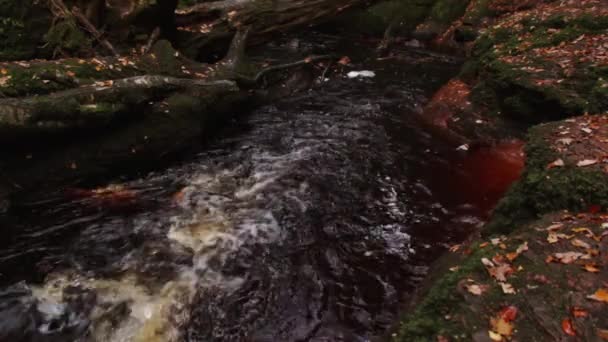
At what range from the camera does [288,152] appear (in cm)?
794

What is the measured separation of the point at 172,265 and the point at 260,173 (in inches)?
99.8

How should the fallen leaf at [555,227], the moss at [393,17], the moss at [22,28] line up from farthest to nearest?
the moss at [393,17]
the moss at [22,28]
the fallen leaf at [555,227]

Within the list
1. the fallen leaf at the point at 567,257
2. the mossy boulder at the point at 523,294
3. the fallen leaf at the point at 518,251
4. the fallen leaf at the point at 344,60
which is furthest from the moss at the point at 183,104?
the fallen leaf at the point at 344,60

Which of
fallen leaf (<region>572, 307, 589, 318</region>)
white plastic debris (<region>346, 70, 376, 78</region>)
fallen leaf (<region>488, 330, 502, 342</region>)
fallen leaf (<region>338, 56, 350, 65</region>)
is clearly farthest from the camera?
fallen leaf (<region>338, 56, 350, 65</region>)

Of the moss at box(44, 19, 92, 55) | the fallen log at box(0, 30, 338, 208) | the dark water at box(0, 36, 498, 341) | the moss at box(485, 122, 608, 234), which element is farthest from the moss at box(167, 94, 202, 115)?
the moss at box(485, 122, 608, 234)

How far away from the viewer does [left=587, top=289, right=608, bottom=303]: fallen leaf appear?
2.67 metres

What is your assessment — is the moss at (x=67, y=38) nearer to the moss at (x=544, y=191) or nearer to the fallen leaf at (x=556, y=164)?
the moss at (x=544, y=191)

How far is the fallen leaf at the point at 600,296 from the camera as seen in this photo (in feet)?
8.77

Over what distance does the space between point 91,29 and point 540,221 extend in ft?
27.1

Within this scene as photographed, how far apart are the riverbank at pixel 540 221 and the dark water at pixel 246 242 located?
1103 mm

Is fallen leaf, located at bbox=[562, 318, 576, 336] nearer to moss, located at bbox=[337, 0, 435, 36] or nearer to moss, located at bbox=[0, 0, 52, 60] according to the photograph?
moss, located at bbox=[0, 0, 52, 60]

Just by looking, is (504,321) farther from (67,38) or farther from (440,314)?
(67,38)

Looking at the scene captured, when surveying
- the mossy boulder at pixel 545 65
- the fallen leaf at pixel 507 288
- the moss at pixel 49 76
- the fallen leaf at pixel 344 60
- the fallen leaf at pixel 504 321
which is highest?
the fallen leaf at pixel 504 321

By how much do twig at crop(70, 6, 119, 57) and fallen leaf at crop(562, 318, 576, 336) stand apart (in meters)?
8.26
